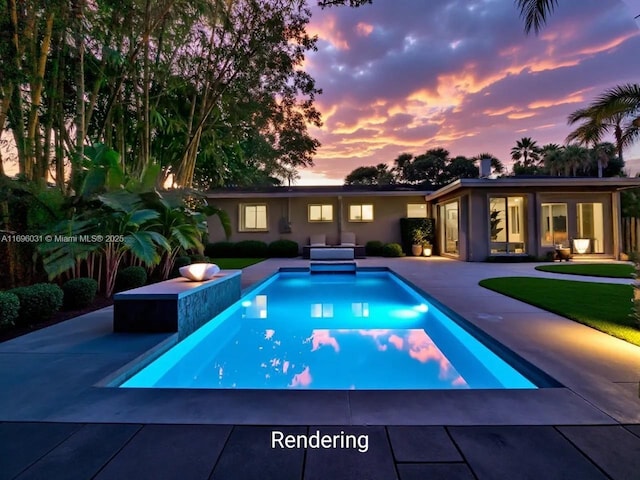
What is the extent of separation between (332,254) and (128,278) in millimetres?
9034

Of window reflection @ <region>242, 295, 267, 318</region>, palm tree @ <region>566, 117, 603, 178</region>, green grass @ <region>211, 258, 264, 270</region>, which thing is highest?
palm tree @ <region>566, 117, 603, 178</region>

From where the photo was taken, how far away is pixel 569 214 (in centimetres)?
1329

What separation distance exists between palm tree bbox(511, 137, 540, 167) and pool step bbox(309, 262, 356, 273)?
30.5 m

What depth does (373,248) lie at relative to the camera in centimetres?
1625

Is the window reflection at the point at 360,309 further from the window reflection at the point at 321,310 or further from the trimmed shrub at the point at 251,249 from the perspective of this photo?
the trimmed shrub at the point at 251,249

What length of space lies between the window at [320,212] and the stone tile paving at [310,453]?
15.4m

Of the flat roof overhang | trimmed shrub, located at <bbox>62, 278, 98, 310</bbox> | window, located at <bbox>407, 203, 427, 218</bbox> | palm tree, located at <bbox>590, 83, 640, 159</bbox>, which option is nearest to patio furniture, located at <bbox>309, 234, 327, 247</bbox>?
window, located at <bbox>407, 203, 427, 218</bbox>

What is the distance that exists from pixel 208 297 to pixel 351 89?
11.3 metres

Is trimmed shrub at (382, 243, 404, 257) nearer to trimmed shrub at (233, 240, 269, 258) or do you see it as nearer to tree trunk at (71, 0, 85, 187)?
trimmed shrub at (233, 240, 269, 258)

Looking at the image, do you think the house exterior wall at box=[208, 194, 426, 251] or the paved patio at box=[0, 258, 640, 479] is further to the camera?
the house exterior wall at box=[208, 194, 426, 251]

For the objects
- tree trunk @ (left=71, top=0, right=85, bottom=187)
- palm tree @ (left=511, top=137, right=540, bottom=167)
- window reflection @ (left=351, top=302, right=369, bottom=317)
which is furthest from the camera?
palm tree @ (left=511, top=137, right=540, bottom=167)

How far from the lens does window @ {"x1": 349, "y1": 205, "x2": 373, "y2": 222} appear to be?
17031 millimetres

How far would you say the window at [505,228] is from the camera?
1328 cm

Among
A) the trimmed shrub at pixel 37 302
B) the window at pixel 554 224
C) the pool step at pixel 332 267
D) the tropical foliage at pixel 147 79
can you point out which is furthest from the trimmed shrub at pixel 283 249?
the trimmed shrub at pixel 37 302
